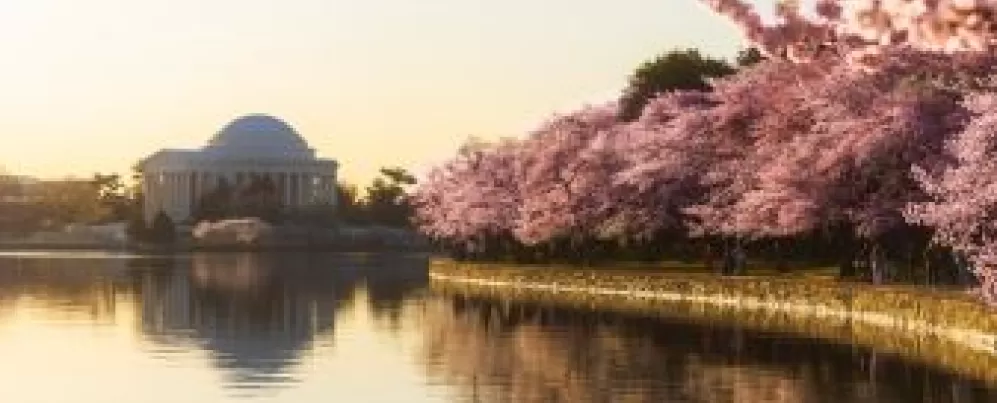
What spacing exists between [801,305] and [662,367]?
81.0 ft

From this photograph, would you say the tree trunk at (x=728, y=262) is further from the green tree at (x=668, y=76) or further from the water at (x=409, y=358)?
the green tree at (x=668, y=76)

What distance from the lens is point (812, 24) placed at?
19656 millimetres

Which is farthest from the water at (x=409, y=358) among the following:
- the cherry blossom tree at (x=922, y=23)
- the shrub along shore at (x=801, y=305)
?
the cherry blossom tree at (x=922, y=23)

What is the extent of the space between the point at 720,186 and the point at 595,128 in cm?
2214

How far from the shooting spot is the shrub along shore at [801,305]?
4309cm

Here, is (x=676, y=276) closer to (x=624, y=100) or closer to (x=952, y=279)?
(x=952, y=279)

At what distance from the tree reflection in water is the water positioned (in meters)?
0.04

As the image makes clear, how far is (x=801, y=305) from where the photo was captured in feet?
203

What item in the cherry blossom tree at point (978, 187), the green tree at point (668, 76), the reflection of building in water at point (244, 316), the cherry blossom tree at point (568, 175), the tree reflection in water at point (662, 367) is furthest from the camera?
the green tree at point (668, 76)

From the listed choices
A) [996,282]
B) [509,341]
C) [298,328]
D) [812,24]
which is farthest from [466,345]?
[812,24]

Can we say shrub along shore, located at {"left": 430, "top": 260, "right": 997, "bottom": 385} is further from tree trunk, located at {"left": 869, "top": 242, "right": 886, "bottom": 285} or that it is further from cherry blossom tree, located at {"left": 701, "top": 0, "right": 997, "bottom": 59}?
cherry blossom tree, located at {"left": 701, "top": 0, "right": 997, "bottom": 59}

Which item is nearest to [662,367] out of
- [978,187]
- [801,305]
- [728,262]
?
[978,187]

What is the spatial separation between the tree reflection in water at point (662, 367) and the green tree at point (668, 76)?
44.6m

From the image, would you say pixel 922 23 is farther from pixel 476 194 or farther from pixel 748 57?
pixel 476 194
